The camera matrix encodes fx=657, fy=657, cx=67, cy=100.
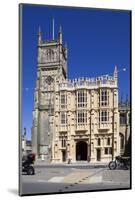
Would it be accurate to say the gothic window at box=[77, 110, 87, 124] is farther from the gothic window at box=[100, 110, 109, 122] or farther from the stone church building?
the gothic window at box=[100, 110, 109, 122]

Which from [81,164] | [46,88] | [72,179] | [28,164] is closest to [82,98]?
[46,88]

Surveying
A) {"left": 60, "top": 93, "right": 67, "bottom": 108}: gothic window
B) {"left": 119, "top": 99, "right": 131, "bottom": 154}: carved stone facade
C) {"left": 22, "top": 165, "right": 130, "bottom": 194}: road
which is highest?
{"left": 60, "top": 93, "right": 67, "bottom": 108}: gothic window

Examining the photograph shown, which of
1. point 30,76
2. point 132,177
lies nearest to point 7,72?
point 30,76

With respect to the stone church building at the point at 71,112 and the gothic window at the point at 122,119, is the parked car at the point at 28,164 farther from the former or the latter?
the gothic window at the point at 122,119

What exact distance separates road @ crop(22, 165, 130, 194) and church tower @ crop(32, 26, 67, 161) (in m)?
0.23

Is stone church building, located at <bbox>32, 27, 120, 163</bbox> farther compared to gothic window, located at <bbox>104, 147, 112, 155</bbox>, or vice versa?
gothic window, located at <bbox>104, 147, 112, 155</bbox>

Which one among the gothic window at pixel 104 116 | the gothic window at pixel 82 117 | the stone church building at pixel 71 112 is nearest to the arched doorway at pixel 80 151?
the stone church building at pixel 71 112

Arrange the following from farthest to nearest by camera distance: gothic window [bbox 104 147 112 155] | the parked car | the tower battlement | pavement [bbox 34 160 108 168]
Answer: gothic window [bbox 104 147 112 155] → the tower battlement → pavement [bbox 34 160 108 168] → the parked car

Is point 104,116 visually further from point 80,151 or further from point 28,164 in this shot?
point 28,164

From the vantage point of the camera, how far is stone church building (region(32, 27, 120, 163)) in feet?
28.6

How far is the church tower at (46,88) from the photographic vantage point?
8.61 metres

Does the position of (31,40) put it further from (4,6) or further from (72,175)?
(72,175)

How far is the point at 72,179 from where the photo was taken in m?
8.73

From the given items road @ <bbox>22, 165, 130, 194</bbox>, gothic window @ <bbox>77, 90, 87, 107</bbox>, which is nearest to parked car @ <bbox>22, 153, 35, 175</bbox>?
road @ <bbox>22, 165, 130, 194</bbox>
